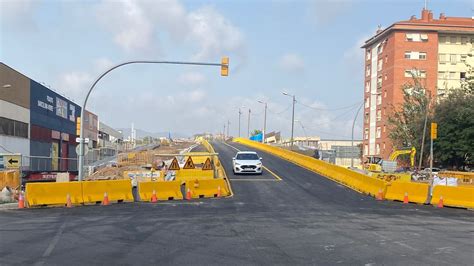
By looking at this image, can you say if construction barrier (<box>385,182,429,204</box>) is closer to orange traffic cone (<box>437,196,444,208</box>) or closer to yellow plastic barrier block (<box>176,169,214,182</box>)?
orange traffic cone (<box>437,196,444,208</box>)

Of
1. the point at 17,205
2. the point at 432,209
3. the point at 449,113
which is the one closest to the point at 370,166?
the point at 449,113

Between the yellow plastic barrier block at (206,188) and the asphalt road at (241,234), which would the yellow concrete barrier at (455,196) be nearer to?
the asphalt road at (241,234)

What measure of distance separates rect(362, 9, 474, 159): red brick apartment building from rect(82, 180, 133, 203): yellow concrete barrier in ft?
202

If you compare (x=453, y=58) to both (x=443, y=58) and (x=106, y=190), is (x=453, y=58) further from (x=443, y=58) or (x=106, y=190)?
(x=106, y=190)

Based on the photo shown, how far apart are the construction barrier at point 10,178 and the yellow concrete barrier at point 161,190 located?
8054 millimetres

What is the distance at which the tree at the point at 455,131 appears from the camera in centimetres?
5388

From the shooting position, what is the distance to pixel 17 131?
4828cm

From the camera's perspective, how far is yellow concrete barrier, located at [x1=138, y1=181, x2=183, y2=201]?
79.1ft

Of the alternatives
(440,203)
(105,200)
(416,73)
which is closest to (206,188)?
(105,200)

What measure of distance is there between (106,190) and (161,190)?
2847mm

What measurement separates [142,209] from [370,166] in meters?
38.0

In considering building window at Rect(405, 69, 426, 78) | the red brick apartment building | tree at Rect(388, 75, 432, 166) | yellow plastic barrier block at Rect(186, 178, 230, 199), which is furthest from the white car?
building window at Rect(405, 69, 426, 78)

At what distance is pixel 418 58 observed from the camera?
80.3 m

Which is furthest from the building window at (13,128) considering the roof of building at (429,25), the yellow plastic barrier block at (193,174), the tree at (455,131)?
the roof of building at (429,25)
